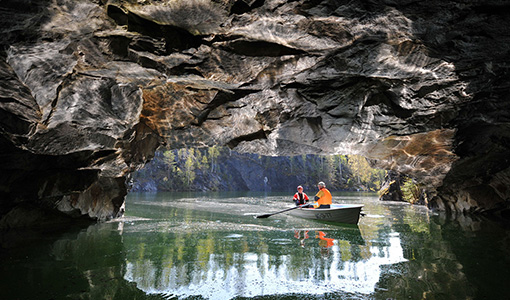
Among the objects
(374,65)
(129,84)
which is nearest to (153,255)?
(129,84)

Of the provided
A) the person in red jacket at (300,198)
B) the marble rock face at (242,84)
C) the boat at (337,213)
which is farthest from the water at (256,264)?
the person in red jacket at (300,198)

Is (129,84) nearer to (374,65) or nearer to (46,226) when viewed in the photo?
(374,65)

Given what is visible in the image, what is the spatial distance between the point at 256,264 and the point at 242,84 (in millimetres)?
3984

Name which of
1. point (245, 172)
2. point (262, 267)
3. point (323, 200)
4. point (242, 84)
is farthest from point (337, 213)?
point (245, 172)

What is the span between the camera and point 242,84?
6.95 metres

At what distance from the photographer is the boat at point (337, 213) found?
452 inches

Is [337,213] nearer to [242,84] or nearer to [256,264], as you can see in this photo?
[256,264]

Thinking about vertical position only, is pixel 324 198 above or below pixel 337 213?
above

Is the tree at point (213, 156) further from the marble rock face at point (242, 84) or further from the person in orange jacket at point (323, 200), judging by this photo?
the marble rock face at point (242, 84)

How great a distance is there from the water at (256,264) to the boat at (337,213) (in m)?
1.21

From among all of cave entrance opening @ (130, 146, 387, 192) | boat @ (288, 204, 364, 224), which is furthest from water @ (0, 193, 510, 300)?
cave entrance opening @ (130, 146, 387, 192)

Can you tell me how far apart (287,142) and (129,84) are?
5385 millimetres

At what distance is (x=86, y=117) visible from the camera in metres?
7.03

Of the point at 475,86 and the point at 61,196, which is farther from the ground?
the point at 475,86
